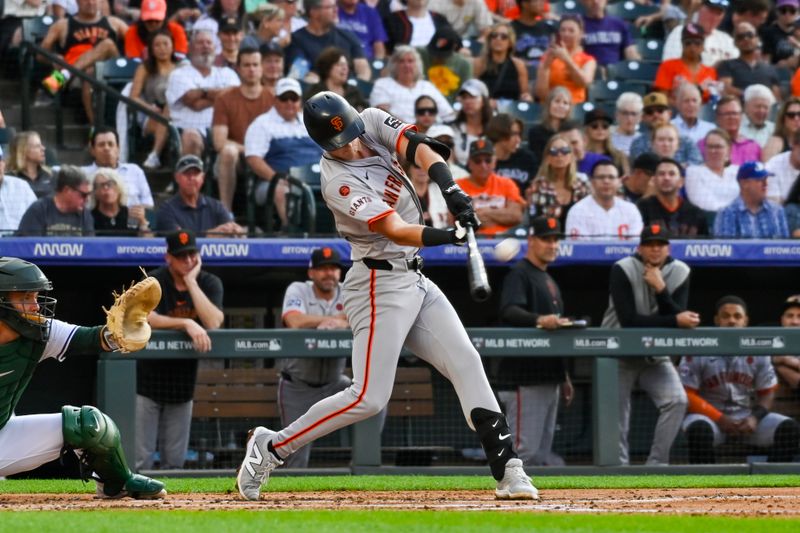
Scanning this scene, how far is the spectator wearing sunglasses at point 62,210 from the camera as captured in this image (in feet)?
29.3

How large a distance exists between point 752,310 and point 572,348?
2374 mm

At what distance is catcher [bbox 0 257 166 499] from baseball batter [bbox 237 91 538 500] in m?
0.74

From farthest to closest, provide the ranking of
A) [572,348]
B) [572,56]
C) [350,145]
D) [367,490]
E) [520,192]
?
[572,56] → [520,192] → [572,348] → [367,490] → [350,145]

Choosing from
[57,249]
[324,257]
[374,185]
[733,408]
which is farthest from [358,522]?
[57,249]

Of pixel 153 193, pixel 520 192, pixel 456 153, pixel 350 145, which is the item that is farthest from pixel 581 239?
pixel 350 145

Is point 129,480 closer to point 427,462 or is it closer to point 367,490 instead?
point 367,490

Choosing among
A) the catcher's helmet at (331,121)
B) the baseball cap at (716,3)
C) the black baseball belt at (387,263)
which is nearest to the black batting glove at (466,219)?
the black baseball belt at (387,263)

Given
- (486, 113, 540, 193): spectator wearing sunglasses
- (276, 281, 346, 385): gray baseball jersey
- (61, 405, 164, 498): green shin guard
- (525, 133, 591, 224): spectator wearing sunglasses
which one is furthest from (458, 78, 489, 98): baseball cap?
(61, 405, 164, 498): green shin guard

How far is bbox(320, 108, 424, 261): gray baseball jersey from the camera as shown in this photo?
5777 millimetres

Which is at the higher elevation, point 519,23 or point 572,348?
point 519,23

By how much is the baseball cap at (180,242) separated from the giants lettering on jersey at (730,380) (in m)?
3.37

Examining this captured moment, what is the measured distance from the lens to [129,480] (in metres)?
5.93

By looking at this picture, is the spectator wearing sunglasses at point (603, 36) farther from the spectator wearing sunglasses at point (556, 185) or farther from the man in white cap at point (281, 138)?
the man in white cap at point (281, 138)

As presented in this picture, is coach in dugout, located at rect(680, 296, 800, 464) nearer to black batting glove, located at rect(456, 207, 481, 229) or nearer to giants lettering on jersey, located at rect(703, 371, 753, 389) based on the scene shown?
giants lettering on jersey, located at rect(703, 371, 753, 389)
